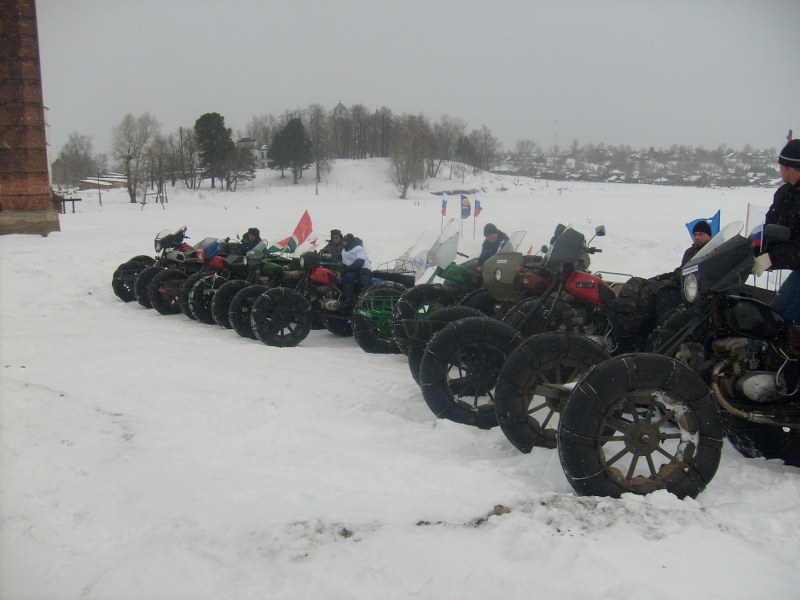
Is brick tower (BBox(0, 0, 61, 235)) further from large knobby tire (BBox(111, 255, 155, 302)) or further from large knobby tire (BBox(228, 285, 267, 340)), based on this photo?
large knobby tire (BBox(228, 285, 267, 340))

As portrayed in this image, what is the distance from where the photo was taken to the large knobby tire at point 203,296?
31.5ft

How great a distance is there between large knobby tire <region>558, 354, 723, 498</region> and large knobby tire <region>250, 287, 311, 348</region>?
559 centimetres

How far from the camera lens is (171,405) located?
4.96 meters

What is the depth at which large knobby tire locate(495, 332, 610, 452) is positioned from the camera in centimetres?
388

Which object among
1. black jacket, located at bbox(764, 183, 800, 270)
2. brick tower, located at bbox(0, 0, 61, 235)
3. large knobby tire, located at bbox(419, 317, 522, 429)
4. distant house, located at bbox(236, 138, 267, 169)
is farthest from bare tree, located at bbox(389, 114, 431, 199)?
black jacket, located at bbox(764, 183, 800, 270)

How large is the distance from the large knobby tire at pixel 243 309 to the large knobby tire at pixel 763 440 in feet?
20.2

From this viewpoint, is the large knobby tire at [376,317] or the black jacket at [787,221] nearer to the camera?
the black jacket at [787,221]

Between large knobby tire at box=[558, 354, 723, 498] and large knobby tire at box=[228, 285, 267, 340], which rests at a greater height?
large knobby tire at box=[558, 354, 723, 498]

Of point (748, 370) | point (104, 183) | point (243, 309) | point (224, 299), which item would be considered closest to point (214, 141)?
point (104, 183)

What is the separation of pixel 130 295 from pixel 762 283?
42.6ft

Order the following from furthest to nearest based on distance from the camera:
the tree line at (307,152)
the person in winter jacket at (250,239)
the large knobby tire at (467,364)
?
the tree line at (307,152) < the person in winter jacket at (250,239) < the large knobby tire at (467,364)

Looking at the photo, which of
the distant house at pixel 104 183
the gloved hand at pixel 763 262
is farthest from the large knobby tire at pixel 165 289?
the distant house at pixel 104 183

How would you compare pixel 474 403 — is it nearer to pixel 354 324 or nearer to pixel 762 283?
pixel 354 324

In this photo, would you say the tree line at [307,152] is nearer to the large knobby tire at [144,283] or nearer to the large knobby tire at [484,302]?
the large knobby tire at [144,283]
